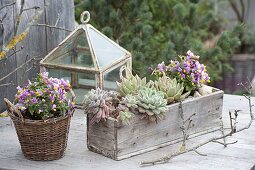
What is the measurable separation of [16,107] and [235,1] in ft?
20.0

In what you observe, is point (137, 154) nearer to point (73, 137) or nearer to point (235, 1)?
point (73, 137)

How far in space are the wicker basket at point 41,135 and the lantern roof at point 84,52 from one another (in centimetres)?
58

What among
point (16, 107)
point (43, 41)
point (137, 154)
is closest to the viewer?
point (16, 107)

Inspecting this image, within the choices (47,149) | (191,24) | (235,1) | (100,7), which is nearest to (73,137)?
(47,149)

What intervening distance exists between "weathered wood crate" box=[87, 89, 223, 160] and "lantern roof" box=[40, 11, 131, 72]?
0.48m

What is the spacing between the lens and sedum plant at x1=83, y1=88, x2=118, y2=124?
221 cm

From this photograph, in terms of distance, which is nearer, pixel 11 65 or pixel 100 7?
pixel 11 65

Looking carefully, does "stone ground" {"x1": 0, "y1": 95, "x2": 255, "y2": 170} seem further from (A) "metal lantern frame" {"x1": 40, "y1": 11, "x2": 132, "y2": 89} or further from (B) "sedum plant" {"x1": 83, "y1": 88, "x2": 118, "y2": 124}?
(A) "metal lantern frame" {"x1": 40, "y1": 11, "x2": 132, "y2": 89}

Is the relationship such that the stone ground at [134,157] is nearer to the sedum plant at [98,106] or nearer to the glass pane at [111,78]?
the sedum plant at [98,106]

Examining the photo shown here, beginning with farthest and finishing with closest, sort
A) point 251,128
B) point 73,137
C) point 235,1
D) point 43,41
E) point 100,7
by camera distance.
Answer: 1. point 235,1
2. point 100,7
3. point 43,41
4. point 251,128
5. point 73,137

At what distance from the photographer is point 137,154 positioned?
7.54 feet

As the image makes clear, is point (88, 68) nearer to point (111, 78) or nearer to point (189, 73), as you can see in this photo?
point (111, 78)

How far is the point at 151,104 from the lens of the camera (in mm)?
2252

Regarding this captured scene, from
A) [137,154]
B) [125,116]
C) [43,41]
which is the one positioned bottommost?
[137,154]
